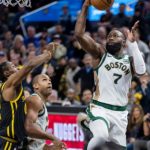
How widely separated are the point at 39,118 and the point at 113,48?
1.35 m

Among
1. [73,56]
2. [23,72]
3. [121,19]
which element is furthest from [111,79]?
[121,19]

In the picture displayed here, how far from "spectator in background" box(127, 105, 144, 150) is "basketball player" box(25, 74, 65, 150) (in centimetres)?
330

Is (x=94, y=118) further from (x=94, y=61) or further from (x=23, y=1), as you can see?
(x=23, y=1)

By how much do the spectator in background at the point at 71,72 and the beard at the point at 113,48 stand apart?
6922 millimetres

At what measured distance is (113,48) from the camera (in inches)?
374

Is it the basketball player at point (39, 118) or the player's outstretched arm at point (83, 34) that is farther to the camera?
the player's outstretched arm at point (83, 34)

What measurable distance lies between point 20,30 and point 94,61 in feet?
35.8

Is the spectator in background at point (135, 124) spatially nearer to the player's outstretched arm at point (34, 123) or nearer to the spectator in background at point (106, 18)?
the player's outstretched arm at point (34, 123)

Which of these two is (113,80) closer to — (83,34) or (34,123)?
(83,34)

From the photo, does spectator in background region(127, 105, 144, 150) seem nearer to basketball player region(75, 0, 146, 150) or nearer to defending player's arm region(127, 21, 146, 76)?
basketball player region(75, 0, 146, 150)

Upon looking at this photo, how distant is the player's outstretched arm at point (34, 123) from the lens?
9180mm

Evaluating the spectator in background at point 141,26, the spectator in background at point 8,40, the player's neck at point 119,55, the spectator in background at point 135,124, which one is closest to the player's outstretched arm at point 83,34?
the player's neck at point 119,55

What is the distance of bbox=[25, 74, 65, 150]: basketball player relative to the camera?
30.1 feet

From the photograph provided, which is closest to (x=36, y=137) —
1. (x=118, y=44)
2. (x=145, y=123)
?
(x=118, y=44)
